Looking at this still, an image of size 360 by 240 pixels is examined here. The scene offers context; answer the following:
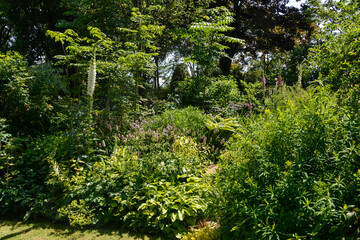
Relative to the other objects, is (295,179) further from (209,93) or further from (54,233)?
(209,93)

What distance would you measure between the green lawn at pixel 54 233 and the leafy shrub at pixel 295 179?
1462mm

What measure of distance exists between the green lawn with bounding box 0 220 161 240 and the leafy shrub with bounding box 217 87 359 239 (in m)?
1.46

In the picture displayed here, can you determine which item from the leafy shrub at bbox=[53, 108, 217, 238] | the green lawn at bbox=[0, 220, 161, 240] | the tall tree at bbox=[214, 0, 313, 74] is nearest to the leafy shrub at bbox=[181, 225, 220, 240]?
the leafy shrub at bbox=[53, 108, 217, 238]

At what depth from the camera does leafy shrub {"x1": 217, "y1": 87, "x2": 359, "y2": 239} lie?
2078 mm

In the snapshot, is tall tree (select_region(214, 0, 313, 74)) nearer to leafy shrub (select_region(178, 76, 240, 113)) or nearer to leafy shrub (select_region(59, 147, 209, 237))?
leafy shrub (select_region(178, 76, 240, 113))

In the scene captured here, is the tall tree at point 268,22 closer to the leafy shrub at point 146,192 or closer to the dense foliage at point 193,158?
the dense foliage at point 193,158

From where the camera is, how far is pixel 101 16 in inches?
311

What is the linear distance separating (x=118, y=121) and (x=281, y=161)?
4.13m

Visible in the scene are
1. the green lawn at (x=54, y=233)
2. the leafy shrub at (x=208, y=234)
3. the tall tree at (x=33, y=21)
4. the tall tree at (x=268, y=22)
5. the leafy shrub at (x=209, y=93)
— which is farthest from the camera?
the tall tree at (x=268, y=22)

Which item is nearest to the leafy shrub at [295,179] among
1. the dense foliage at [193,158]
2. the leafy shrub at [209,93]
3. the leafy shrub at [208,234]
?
the dense foliage at [193,158]

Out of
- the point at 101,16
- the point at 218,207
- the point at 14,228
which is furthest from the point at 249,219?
the point at 101,16

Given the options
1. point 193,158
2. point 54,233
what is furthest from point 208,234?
point 54,233

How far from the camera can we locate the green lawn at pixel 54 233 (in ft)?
11.2

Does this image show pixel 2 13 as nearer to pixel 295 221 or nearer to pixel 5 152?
pixel 5 152
